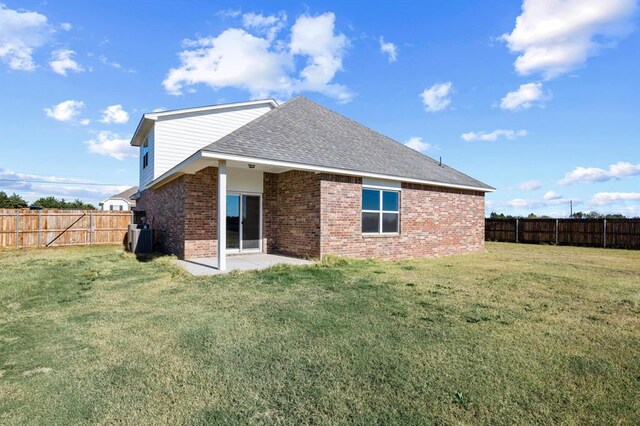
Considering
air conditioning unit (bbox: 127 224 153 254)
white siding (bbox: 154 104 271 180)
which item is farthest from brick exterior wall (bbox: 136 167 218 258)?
white siding (bbox: 154 104 271 180)

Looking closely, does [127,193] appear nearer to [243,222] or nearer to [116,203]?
[116,203]

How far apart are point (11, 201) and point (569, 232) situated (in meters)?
54.9

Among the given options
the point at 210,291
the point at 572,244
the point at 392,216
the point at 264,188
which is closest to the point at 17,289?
the point at 210,291

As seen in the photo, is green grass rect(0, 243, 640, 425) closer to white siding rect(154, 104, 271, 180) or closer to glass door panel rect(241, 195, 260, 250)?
glass door panel rect(241, 195, 260, 250)

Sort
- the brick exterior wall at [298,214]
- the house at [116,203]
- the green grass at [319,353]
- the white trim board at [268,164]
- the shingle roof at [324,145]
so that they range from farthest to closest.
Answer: the house at [116,203] < the brick exterior wall at [298,214] < the shingle roof at [324,145] < the white trim board at [268,164] < the green grass at [319,353]

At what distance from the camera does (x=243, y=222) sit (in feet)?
39.8

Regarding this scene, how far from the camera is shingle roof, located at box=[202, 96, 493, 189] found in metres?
10.1

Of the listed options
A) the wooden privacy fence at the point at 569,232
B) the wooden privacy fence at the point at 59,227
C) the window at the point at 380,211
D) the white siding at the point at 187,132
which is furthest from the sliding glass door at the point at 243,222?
the wooden privacy fence at the point at 569,232

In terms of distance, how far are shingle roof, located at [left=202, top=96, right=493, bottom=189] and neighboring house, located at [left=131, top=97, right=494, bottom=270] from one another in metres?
0.06

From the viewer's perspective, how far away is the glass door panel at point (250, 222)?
1215 centimetres

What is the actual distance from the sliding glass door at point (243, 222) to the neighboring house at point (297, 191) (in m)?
0.04

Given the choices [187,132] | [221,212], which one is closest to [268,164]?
[221,212]

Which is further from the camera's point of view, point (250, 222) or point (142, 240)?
point (142, 240)

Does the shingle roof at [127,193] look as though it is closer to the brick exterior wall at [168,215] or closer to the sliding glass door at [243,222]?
the brick exterior wall at [168,215]
